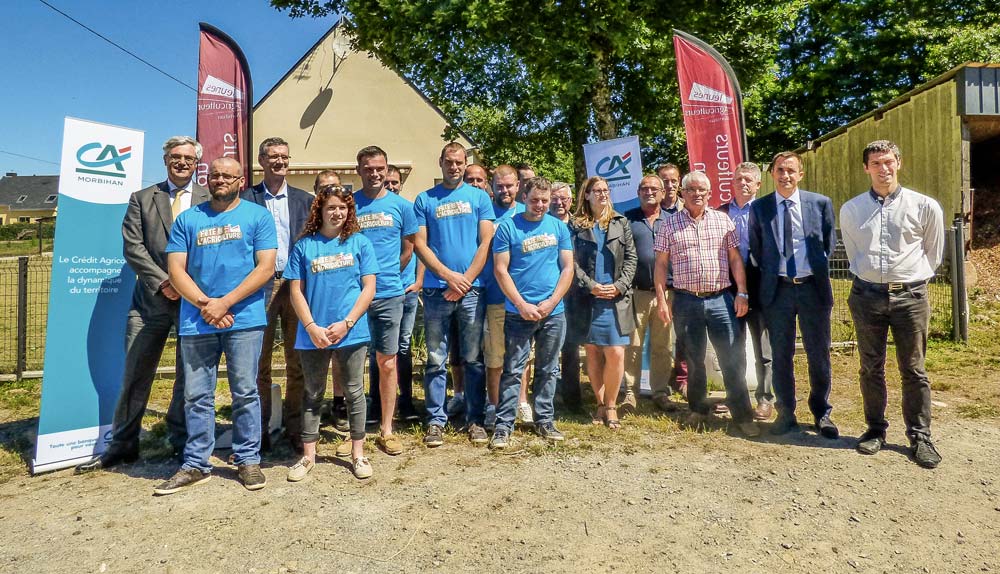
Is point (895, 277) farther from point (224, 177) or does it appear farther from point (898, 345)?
point (224, 177)

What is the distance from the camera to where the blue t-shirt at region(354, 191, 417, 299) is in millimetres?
4734

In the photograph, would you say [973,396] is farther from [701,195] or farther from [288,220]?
[288,220]

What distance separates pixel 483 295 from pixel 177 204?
7.61ft

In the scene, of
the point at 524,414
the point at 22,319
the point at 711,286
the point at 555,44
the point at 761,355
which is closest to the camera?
the point at 711,286

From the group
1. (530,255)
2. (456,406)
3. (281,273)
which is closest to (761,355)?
(530,255)

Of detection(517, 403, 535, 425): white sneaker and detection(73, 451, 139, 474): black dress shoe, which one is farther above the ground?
detection(517, 403, 535, 425): white sneaker

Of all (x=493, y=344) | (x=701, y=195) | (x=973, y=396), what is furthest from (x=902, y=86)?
(x=493, y=344)

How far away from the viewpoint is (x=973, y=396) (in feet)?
18.7

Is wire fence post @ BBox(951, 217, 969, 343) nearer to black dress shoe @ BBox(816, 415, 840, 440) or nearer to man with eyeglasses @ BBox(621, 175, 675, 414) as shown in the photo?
black dress shoe @ BBox(816, 415, 840, 440)

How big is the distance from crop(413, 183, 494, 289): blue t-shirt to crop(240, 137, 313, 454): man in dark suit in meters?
0.92

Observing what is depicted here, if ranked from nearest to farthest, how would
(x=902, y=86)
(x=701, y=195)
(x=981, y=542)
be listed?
1. (x=981, y=542)
2. (x=701, y=195)
3. (x=902, y=86)

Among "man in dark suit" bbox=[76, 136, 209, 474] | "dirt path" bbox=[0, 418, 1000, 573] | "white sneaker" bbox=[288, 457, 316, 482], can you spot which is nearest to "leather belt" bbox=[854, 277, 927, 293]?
"dirt path" bbox=[0, 418, 1000, 573]

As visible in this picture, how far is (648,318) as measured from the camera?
5.84 m

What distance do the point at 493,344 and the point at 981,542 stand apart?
3203 mm
